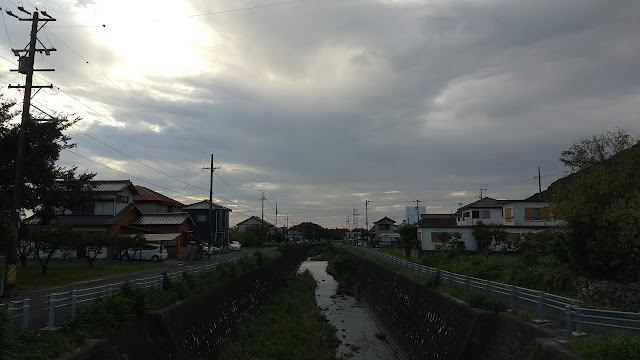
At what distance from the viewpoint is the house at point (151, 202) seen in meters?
54.1

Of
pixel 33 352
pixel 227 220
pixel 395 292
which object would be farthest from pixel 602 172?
pixel 227 220

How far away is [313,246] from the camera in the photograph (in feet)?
374

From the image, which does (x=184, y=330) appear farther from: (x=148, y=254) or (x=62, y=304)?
(x=148, y=254)

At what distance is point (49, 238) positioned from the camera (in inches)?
933

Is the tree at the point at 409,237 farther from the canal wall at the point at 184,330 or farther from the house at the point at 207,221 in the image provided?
the house at the point at 207,221

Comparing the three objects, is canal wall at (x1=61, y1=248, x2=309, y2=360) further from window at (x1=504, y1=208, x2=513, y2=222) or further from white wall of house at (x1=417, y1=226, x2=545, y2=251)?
window at (x1=504, y1=208, x2=513, y2=222)

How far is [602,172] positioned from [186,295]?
1580cm

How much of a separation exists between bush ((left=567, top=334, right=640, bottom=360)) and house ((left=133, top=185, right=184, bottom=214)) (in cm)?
5079

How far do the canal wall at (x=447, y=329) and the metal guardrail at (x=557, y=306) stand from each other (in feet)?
1.92

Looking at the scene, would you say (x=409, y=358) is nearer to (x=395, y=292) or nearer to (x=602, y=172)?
(x=395, y=292)

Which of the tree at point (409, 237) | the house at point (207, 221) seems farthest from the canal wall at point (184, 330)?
the house at point (207, 221)

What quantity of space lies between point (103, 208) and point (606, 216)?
132ft

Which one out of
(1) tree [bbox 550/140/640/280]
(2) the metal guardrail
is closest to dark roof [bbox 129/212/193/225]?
(2) the metal guardrail

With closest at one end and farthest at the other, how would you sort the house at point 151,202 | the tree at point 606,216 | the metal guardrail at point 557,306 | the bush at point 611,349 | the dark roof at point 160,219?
the bush at point 611,349 < the metal guardrail at point 557,306 < the tree at point 606,216 < the dark roof at point 160,219 < the house at point 151,202
